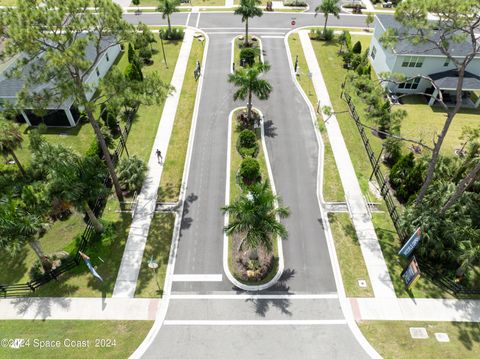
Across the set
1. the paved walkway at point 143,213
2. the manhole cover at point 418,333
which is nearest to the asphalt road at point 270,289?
the paved walkway at point 143,213

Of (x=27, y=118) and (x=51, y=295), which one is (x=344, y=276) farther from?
(x=27, y=118)

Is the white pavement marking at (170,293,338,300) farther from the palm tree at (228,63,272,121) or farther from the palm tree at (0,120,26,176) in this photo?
the palm tree at (228,63,272,121)

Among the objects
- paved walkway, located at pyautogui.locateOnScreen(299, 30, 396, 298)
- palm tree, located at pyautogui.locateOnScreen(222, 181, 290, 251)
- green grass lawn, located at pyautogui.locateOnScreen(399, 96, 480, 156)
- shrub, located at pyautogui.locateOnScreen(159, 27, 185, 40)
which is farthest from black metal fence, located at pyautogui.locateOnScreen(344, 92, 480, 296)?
shrub, located at pyautogui.locateOnScreen(159, 27, 185, 40)

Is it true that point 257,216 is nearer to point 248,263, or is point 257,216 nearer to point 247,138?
point 248,263

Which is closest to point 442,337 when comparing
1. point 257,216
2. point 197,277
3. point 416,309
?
point 416,309

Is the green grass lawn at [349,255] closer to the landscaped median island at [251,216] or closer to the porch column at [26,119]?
the landscaped median island at [251,216]

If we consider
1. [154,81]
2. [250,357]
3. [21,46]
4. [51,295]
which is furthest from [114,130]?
[250,357]
